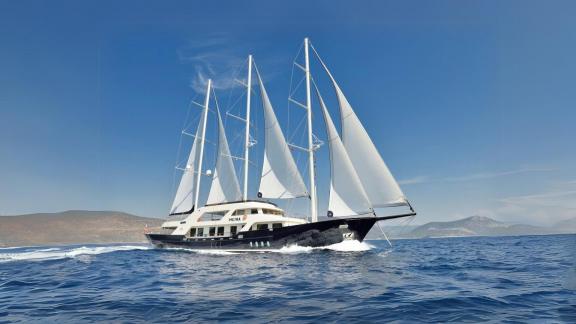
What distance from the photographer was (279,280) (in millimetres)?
15039

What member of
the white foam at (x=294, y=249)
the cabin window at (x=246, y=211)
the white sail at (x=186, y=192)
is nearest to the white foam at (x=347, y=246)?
the white foam at (x=294, y=249)

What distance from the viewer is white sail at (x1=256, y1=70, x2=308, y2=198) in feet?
124

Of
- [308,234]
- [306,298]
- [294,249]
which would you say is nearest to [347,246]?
[308,234]

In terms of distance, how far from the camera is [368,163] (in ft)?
105

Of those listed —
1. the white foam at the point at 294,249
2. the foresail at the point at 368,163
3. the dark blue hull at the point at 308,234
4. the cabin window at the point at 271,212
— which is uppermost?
the foresail at the point at 368,163

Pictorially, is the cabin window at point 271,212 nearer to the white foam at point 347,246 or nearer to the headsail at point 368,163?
the white foam at point 347,246

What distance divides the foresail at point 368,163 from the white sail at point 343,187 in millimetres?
819

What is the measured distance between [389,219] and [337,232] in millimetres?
4979

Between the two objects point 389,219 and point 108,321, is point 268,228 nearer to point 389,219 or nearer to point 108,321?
point 389,219

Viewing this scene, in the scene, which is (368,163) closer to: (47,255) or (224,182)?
(224,182)

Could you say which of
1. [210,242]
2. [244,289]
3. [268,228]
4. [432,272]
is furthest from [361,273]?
[210,242]

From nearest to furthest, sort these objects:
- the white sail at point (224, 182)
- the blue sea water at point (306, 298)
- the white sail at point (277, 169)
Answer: the blue sea water at point (306, 298)
the white sail at point (277, 169)
the white sail at point (224, 182)

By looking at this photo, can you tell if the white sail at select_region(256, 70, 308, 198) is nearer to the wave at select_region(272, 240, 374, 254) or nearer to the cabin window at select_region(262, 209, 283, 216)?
the cabin window at select_region(262, 209, 283, 216)

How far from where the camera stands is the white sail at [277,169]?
37.7 metres
